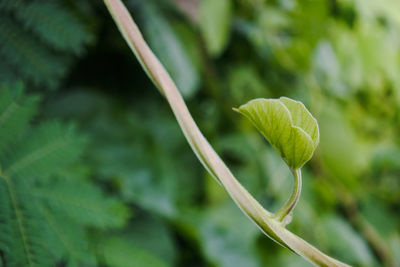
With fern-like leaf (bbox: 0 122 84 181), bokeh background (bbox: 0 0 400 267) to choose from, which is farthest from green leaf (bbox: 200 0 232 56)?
fern-like leaf (bbox: 0 122 84 181)

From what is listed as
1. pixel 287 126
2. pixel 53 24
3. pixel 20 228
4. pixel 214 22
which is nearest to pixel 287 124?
pixel 287 126

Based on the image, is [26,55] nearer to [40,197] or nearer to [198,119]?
[40,197]

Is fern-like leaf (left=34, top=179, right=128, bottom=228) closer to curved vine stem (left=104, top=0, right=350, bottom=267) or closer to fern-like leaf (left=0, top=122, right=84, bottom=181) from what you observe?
fern-like leaf (left=0, top=122, right=84, bottom=181)

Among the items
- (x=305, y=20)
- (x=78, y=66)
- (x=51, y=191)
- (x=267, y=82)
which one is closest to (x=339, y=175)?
(x=267, y=82)

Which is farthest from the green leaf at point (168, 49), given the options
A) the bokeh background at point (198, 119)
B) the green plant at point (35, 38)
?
the green plant at point (35, 38)

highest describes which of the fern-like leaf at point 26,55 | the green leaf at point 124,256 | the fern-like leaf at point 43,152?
the fern-like leaf at point 26,55

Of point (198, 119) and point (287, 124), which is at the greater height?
point (287, 124)

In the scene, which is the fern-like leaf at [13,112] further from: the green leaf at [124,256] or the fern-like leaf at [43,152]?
the green leaf at [124,256]
